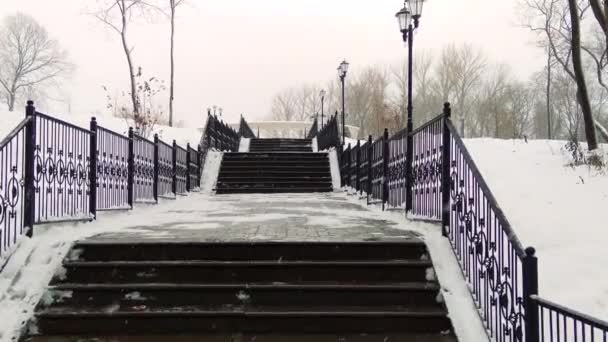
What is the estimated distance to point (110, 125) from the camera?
23.5 meters

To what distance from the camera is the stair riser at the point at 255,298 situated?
4.57 metres

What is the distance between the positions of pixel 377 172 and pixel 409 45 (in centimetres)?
240

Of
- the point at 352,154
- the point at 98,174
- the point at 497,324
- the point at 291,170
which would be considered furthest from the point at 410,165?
the point at 291,170

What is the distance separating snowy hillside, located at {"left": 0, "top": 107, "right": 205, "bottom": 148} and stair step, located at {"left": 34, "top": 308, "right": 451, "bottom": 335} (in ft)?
41.2

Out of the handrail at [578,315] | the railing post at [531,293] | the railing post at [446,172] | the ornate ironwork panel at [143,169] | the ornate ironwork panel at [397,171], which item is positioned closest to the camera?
the handrail at [578,315]

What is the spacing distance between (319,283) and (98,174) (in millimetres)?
4055

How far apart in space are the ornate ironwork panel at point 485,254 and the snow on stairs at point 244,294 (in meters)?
0.37

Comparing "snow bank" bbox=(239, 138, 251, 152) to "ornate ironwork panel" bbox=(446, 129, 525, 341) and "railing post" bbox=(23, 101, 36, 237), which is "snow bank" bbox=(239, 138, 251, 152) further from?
"ornate ironwork panel" bbox=(446, 129, 525, 341)

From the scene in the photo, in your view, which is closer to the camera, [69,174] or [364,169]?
[69,174]

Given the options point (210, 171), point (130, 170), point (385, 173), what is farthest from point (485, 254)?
point (210, 171)

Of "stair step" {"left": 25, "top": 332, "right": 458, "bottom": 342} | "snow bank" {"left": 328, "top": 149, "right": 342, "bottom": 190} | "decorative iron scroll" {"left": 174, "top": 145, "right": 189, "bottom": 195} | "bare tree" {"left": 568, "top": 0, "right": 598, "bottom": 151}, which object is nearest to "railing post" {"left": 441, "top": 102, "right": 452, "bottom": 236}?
"stair step" {"left": 25, "top": 332, "right": 458, "bottom": 342}

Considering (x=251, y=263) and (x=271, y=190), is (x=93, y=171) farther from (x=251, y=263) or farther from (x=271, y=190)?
(x=271, y=190)

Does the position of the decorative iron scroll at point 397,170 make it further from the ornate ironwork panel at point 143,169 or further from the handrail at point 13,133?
the handrail at point 13,133

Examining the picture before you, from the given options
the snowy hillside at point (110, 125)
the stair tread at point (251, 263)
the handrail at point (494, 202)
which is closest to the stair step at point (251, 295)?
the stair tread at point (251, 263)
